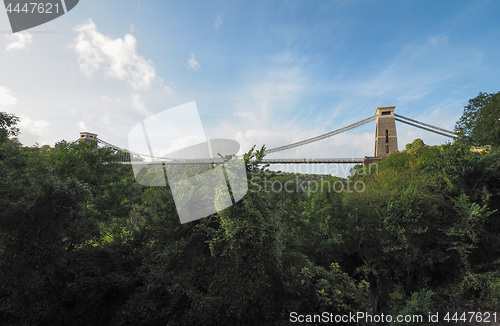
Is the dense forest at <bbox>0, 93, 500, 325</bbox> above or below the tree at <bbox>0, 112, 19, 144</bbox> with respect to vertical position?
below

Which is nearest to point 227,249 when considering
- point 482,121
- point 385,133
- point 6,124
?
point 6,124

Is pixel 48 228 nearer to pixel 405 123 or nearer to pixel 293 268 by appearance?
pixel 293 268

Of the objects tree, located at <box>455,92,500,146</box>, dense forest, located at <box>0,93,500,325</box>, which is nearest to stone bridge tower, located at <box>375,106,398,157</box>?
tree, located at <box>455,92,500,146</box>

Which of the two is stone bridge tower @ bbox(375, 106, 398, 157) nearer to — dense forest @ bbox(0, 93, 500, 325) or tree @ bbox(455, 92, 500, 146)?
tree @ bbox(455, 92, 500, 146)

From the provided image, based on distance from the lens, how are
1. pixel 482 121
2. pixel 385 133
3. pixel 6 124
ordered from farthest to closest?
1. pixel 385 133
2. pixel 482 121
3. pixel 6 124

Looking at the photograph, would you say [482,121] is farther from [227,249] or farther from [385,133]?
[227,249]

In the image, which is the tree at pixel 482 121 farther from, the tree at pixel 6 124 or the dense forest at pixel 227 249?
the tree at pixel 6 124

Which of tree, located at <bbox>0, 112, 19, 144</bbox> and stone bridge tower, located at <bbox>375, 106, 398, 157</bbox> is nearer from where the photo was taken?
tree, located at <bbox>0, 112, 19, 144</bbox>
